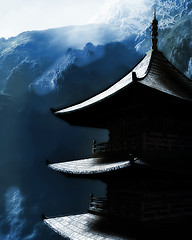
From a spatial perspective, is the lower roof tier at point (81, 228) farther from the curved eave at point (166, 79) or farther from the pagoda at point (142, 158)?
the curved eave at point (166, 79)

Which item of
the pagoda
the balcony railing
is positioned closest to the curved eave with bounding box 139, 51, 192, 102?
the pagoda

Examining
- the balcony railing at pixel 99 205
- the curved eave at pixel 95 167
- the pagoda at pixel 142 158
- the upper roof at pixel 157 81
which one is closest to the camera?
the curved eave at pixel 95 167

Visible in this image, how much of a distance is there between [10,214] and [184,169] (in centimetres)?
5068

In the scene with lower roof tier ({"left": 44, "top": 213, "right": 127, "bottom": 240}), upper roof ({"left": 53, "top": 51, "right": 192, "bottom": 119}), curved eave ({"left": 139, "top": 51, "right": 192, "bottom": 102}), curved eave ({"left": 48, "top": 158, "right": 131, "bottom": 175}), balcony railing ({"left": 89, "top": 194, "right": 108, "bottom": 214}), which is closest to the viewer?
curved eave ({"left": 48, "top": 158, "right": 131, "bottom": 175})

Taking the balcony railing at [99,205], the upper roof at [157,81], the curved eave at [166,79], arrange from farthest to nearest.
A: 1. the balcony railing at [99,205]
2. the curved eave at [166,79]
3. the upper roof at [157,81]

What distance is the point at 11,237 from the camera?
44688mm

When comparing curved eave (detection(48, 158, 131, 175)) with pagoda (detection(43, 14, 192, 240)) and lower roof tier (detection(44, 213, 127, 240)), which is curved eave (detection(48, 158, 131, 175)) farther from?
lower roof tier (detection(44, 213, 127, 240))

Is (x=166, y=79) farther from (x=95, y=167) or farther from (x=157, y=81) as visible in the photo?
(x=95, y=167)

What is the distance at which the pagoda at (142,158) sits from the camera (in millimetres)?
6406

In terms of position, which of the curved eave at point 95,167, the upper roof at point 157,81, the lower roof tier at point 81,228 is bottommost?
the lower roof tier at point 81,228

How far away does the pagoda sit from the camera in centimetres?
641

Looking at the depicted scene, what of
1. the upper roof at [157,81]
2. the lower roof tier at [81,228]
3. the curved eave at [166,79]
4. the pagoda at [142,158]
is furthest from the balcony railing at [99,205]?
the curved eave at [166,79]

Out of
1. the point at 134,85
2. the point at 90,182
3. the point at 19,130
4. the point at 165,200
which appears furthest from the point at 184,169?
the point at 19,130

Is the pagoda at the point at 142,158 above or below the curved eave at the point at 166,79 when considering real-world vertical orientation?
below
